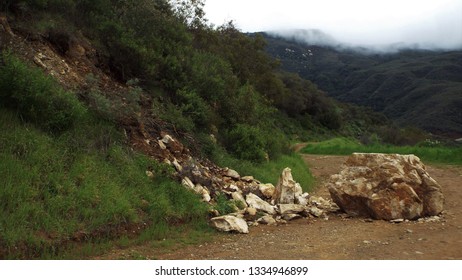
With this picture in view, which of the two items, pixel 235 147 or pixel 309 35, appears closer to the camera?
pixel 235 147

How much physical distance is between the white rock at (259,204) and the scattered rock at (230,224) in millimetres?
971

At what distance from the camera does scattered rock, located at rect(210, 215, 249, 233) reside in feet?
21.4

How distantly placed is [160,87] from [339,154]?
14260mm

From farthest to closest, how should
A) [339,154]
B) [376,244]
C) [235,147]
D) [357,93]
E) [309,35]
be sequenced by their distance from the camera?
[309,35]
[357,93]
[339,154]
[235,147]
[376,244]

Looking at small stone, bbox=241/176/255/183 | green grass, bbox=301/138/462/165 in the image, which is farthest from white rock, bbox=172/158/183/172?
green grass, bbox=301/138/462/165

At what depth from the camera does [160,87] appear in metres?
10.3

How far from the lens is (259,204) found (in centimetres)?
779

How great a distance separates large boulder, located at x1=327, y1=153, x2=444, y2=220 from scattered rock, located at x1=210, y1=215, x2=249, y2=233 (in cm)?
237

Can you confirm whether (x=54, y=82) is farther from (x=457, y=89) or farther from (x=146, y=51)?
(x=457, y=89)

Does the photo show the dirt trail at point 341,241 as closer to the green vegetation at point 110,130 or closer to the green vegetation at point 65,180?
A: the green vegetation at point 110,130

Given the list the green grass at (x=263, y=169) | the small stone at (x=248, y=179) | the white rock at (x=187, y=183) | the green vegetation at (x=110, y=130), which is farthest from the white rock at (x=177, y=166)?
the small stone at (x=248, y=179)

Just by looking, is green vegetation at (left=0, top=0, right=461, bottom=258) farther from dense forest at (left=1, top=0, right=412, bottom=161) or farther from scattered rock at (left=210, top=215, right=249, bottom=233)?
scattered rock at (left=210, top=215, right=249, bottom=233)

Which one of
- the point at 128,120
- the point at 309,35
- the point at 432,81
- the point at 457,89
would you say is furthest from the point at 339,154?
the point at 309,35

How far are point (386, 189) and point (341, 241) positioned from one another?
2105 millimetres
